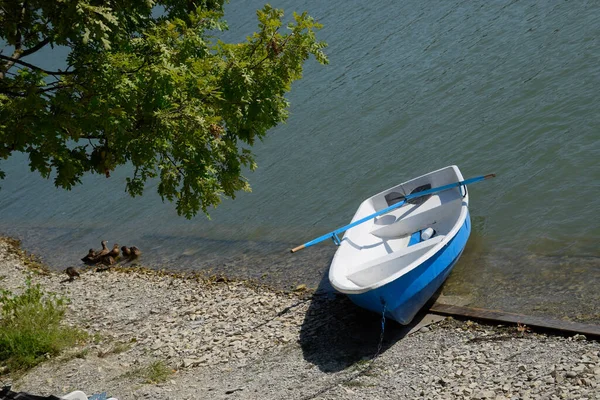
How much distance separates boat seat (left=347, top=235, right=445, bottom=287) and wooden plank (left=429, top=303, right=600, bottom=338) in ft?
3.07

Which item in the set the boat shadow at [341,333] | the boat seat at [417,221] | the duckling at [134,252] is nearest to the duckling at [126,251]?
the duckling at [134,252]

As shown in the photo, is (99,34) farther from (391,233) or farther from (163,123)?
(391,233)

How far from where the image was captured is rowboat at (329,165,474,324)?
1138 cm

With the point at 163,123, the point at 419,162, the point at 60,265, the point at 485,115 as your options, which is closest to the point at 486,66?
the point at 485,115

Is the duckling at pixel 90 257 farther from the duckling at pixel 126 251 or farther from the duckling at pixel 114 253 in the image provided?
the duckling at pixel 126 251

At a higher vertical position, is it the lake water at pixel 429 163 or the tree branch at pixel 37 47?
the tree branch at pixel 37 47

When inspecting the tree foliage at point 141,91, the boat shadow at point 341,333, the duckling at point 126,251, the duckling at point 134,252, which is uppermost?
the tree foliage at point 141,91

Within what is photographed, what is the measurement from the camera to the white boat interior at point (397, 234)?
12.3 metres

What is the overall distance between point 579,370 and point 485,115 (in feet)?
37.5

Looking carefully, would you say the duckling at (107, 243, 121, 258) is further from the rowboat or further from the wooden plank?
the wooden plank

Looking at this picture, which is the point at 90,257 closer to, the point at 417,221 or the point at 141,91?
the point at 417,221

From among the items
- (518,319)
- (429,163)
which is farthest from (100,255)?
(518,319)

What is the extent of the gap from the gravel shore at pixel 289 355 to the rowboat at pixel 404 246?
28.0 inches

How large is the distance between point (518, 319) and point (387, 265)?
259 cm
